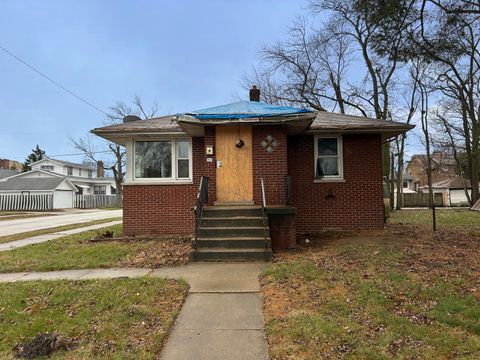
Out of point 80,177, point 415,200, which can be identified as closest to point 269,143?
point 415,200


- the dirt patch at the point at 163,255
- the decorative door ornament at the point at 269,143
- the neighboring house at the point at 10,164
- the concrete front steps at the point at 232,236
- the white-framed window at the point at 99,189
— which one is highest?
the neighboring house at the point at 10,164

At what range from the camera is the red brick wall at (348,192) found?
38.0 ft

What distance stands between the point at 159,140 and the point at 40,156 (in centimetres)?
6882

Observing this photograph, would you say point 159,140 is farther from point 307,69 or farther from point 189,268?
point 307,69

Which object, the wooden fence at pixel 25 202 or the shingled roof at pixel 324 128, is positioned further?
the wooden fence at pixel 25 202

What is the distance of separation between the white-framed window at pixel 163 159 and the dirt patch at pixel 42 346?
7.59 meters

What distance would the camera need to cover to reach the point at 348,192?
38.2 ft

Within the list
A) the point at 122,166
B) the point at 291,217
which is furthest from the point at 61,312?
the point at 122,166

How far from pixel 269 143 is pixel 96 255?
4946mm

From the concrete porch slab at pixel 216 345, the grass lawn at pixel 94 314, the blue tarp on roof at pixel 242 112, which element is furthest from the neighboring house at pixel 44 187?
the concrete porch slab at pixel 216 345

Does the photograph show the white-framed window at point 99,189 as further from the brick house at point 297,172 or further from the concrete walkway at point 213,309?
the concrete walkway at point 213,309

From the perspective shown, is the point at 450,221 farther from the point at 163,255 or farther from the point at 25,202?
the point at 25,202

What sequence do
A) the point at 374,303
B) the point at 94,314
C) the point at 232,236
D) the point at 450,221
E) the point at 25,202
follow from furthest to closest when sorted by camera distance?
1. the point at 25,202
2. the point at 450,221
3. the point at 232,236
4. the point at 374,303
5. the point at 94,314

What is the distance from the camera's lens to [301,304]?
5.11 metres
